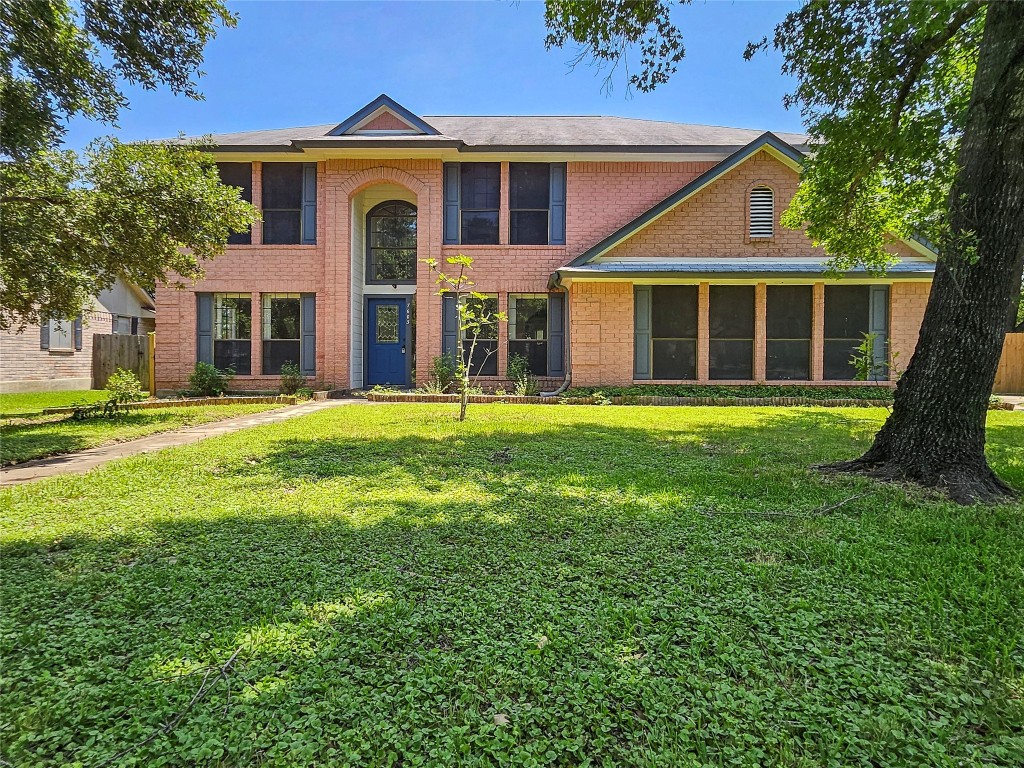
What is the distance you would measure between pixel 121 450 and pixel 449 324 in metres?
9.06

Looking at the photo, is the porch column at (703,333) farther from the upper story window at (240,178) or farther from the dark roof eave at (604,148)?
the upper story window at (240,178)

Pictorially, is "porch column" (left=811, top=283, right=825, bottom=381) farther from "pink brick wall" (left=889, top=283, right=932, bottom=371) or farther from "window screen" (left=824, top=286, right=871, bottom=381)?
"pink brick wall" (left=889, top=283, right=932, bottom=371)

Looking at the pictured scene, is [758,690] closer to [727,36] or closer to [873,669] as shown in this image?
[873,669]

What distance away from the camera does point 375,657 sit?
1.98 meters

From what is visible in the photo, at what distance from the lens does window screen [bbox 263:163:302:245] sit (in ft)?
46.7

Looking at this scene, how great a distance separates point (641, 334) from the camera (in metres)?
13.4

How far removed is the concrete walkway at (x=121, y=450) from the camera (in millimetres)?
5039

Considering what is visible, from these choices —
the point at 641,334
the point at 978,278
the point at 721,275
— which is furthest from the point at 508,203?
the point at 978,278

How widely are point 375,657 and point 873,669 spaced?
6.46 feet

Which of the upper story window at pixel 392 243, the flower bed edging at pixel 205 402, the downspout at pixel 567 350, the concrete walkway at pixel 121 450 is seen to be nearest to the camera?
the concrete walkway at pixel 121 450

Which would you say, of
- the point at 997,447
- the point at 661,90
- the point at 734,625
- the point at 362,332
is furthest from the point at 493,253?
the point at 734,625

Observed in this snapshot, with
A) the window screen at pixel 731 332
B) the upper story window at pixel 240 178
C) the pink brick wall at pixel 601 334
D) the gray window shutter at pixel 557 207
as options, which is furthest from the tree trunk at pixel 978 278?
the upper story window at pixel 240 178

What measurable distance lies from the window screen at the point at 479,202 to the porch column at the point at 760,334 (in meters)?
7.47

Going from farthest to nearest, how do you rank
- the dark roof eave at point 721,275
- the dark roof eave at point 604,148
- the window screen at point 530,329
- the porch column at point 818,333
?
the window screen at point 530,329 → the dark roof eave at point 604,148 → the porch column at point 818,333 → the dark roof eave at point 721,275
